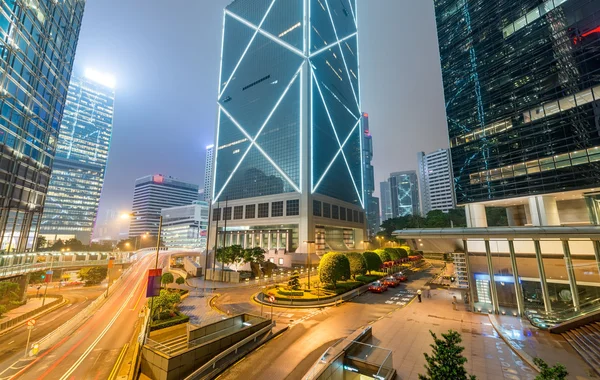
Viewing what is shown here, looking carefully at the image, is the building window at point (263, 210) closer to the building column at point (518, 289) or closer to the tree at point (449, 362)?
the building column at point (518, 289)

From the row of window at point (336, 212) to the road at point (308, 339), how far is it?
45596mm

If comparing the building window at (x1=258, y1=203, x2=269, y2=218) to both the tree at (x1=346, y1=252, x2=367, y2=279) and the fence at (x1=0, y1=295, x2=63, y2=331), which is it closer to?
the tree at (x1=346, y1=252, x2=367, y2=279)

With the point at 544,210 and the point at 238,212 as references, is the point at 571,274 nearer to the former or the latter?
the point at 544,210

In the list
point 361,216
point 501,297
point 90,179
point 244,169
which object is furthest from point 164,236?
point 501,297

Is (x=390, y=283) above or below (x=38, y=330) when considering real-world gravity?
above

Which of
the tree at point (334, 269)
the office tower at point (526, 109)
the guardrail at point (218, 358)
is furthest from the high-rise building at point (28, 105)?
the office tower at point (526, 109)

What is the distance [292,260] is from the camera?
6788cm

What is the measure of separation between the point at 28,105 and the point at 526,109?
71408 millimetres

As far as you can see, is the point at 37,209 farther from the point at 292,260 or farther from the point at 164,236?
the point at 164,236

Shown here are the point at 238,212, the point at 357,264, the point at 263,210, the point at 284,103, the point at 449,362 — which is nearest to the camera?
the point at 449,362

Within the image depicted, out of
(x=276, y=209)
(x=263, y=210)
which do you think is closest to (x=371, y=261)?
(x=276, y=209)

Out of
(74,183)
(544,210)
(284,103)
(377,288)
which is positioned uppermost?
(284,103)

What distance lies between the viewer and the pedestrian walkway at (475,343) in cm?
1229

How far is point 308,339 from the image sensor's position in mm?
17484
